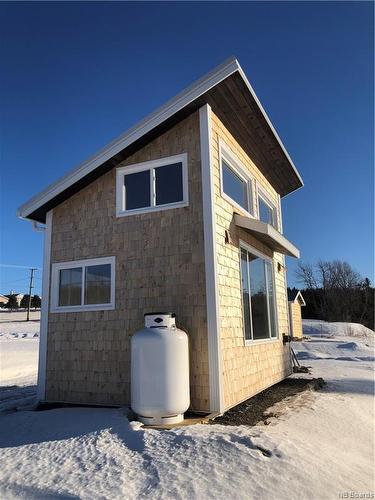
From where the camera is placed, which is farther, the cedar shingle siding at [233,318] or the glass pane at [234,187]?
the glass pane at [234,187]

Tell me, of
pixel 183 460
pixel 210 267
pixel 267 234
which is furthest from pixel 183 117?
pixel 183 460

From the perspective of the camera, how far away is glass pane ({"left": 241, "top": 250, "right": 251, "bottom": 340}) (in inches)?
280

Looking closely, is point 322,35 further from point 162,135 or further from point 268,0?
point 162,135

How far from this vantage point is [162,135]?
23.0 ft

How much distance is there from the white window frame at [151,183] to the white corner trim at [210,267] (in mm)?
350

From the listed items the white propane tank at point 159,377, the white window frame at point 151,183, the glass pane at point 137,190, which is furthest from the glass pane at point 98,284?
the white propane tank at point 159,377

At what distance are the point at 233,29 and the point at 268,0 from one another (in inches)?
34.1

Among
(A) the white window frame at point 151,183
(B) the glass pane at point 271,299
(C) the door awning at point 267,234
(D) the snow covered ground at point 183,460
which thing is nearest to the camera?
(D) the snow covered ground at point 183,460

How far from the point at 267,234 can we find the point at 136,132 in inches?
108

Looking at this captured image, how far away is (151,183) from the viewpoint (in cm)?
698

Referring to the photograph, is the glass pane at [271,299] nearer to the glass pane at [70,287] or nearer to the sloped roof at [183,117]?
the sloped roof at [183,117]

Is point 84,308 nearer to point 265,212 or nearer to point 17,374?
point 265,212

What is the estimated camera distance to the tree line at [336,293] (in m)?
43.6

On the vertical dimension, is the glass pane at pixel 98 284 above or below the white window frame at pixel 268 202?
below
